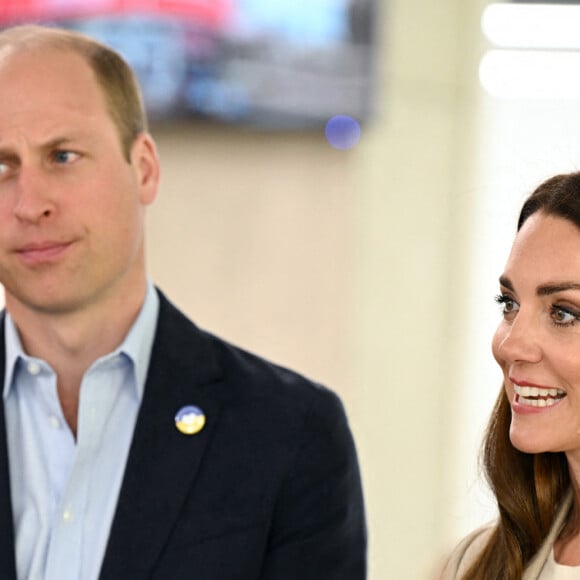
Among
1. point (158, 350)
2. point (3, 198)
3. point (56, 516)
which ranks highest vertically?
point (3, 198)

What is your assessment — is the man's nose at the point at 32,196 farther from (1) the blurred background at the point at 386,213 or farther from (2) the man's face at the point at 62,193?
(1) the blurred background at the point at 386,213

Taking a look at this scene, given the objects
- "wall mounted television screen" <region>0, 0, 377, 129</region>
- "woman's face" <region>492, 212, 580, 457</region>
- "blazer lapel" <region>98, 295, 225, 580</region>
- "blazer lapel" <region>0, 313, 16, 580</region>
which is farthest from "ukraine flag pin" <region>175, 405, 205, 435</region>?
"wall mounted television screen" <region>0, 0, 377, 129</region>

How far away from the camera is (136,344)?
2182mm

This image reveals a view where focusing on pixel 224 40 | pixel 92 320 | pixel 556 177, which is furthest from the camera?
pixel 224 40

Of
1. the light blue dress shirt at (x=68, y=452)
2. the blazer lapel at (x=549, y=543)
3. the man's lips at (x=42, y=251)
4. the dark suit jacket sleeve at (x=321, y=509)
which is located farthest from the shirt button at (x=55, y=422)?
the blazer lapel at (x=549, y=543)

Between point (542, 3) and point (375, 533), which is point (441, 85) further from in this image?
point (375, 533)

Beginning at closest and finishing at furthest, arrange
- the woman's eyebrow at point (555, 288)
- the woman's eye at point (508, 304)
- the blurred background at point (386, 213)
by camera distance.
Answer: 1. the woman's eyebrow at point (555, 288)
2. the woman's eye at point (508, 304)
3. the blurred background at point (386, 213)

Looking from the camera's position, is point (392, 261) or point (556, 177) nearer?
point (556, 177)

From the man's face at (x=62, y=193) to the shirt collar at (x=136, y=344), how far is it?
41 mm

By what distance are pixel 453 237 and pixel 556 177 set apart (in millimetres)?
2725

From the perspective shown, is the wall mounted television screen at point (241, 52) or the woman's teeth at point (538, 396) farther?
the wall mounted television screen at point (241, 52)

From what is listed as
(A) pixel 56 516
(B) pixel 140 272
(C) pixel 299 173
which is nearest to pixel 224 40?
(C) pixel 299 173

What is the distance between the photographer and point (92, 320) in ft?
7.11

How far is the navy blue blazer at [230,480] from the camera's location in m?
2.05
